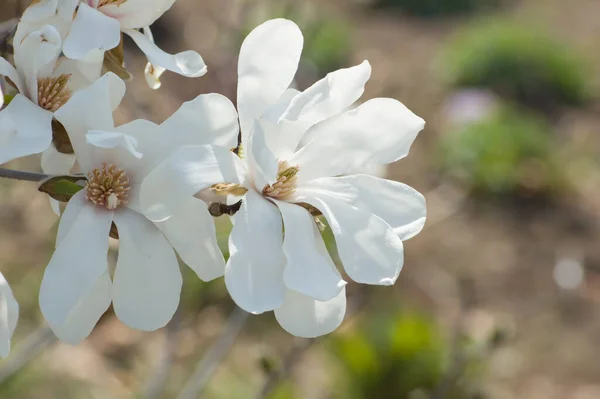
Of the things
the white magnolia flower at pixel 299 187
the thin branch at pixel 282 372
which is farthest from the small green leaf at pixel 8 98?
the thin branch at pixel 282 372

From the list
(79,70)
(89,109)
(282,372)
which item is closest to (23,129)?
(89,109)

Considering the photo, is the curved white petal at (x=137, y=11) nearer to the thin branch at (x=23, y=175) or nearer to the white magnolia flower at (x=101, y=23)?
the white magnolia flower at (x=101, y=23)

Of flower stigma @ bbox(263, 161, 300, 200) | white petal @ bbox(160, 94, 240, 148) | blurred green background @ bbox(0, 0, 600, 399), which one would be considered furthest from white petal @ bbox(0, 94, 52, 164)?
blurred green background @ bbox(0, 0, 600, 399)

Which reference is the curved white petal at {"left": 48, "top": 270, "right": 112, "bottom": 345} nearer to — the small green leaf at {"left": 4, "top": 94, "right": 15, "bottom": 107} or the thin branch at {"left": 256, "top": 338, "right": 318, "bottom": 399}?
the small green leaf at {"left": 4, "top": 94, "right": 15, "bottom": 107}

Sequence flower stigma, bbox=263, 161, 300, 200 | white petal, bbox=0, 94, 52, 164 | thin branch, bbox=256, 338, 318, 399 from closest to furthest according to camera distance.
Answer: white petal, bbox=0, 94, 52, 164, flower stigma, bbox=263, 161, 300, 200, thin branch, bbox=256, 338, 318, 399

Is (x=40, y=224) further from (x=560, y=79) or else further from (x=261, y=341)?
(x=560, y=79)

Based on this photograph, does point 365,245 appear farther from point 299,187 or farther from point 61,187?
point 61,187

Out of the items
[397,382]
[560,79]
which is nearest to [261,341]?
[397,382]

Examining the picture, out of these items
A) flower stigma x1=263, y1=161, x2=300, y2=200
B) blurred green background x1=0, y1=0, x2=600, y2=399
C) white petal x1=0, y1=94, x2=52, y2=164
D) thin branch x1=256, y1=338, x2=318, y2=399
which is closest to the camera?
white petal x1=0, y1=94, x2=52, y2=164
